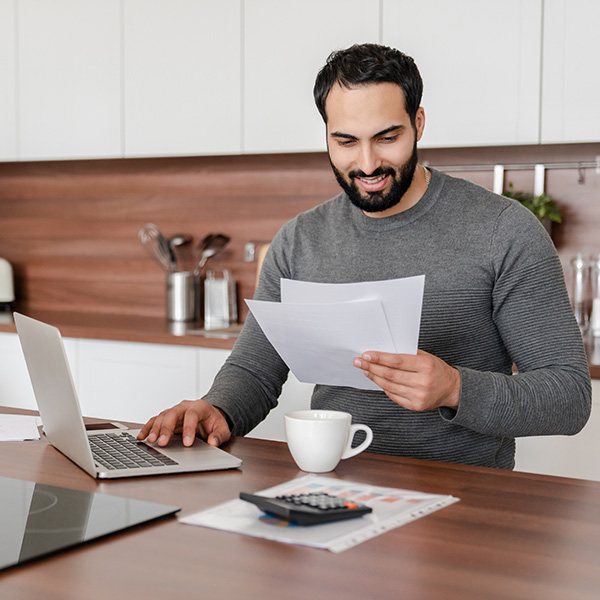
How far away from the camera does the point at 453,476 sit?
117 centimetres

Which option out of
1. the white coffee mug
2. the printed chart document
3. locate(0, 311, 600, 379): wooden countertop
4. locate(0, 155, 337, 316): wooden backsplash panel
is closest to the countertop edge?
locate(0, 311, 600, 379): wooden countertop

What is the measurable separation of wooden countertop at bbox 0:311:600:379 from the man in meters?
1.09

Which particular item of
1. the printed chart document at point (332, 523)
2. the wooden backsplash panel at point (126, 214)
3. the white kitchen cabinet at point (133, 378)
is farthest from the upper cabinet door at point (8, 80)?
the printed chart document at point (332, 523)

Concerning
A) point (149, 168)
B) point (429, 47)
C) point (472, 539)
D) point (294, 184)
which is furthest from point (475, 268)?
point (149, 168)

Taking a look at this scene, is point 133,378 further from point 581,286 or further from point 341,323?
point 341,323

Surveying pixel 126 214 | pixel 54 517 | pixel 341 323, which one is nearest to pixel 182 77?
pixel 126 214

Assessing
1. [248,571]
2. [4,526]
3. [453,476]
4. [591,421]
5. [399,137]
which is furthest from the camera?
[591,421]

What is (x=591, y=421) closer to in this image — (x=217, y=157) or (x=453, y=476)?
(x=453, y=476)

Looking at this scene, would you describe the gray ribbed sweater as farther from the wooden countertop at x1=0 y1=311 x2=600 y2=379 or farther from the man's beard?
the wooden countertop at x1=0 y1=311 x2=600 y2=379

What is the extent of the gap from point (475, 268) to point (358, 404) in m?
0.34

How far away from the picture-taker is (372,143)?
1550mm

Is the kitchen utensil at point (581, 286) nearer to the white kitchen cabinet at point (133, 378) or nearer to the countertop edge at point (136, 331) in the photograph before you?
the countertop edge at point (136, 331)

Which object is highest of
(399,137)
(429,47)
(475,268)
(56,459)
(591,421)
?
(429,47)

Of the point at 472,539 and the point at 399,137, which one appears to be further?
the point at 399,137
